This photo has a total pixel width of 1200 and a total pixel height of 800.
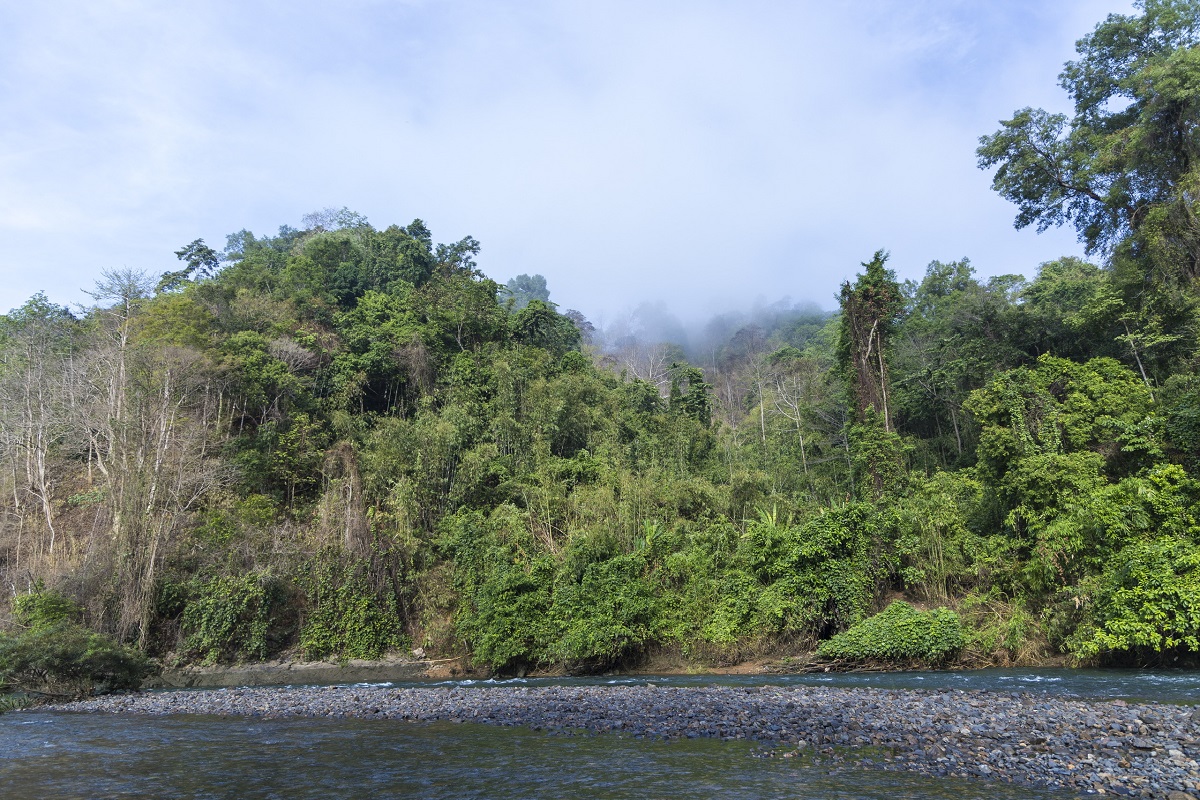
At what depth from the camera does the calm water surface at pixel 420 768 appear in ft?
23.8

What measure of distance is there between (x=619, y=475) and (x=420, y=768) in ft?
55.3

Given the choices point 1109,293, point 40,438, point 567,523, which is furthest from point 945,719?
point 40,438

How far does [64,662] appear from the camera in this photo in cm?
1609

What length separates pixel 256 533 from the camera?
928 inches

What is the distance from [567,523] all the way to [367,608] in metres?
6.93

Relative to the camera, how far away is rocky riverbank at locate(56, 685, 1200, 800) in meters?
7.18

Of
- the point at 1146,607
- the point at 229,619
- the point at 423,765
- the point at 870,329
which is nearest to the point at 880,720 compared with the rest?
the point at 423,765

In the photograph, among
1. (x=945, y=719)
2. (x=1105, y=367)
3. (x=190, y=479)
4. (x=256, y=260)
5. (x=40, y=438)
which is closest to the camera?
(x=945, y=719)

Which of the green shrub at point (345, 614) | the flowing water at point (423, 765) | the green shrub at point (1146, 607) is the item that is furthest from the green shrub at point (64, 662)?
the green shrub at point (1146, 607)

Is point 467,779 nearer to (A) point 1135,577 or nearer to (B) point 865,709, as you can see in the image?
(B) point 865,709

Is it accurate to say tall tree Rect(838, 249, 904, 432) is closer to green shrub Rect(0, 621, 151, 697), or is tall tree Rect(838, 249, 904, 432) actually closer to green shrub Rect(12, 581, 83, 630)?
green shrub Rect(0, 621, 151, 697)

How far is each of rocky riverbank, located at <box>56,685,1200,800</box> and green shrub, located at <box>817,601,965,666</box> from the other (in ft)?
14.7

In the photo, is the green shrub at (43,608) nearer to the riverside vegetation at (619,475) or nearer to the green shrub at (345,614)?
the riverside vegetation at (619,475)

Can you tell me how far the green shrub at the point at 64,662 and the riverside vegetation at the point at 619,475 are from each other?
79 millimetres
